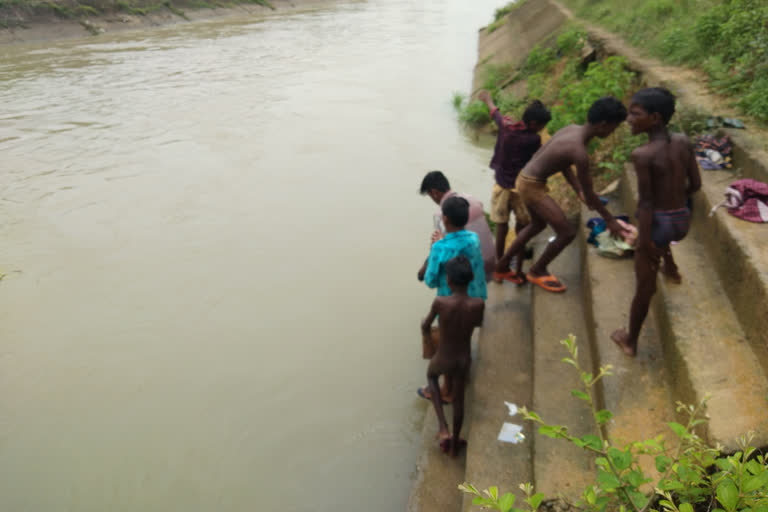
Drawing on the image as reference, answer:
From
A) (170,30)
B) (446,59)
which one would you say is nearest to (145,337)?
(446,59)

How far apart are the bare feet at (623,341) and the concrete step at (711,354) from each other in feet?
0.58

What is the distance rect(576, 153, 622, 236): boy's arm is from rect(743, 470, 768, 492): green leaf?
203cm

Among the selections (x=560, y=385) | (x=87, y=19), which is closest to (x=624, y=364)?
(x=560, y=385)

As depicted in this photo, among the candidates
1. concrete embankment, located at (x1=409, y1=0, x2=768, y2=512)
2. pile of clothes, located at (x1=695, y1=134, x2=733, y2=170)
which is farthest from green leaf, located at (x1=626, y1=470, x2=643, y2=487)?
pile of clothes, located at (x1=695, y1=134, x2=733, y2=170)

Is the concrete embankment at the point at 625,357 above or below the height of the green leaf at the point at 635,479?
below

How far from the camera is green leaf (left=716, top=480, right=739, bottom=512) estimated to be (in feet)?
4.73

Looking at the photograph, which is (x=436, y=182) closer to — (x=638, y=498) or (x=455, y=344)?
(x=455, y=344)

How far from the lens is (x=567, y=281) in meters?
3.98

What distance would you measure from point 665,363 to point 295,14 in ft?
103

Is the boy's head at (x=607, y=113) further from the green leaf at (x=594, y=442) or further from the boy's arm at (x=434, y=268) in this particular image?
the green leaf at (x=594, y=442)

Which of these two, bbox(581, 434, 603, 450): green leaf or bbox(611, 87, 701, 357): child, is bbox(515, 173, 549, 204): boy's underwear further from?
bbox(581, 434, 603, 450): green leaf

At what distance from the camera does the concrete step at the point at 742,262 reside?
2.50 meters

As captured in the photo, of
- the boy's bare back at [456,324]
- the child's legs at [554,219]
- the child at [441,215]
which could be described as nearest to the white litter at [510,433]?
the boy's bare back at [456,324]

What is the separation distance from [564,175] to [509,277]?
98 centimetres
